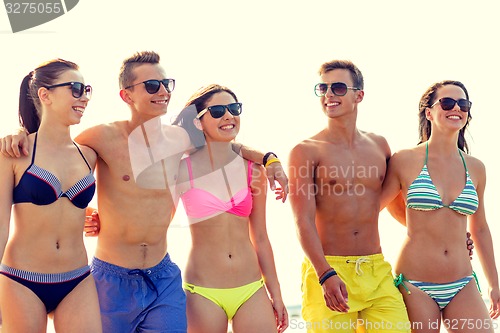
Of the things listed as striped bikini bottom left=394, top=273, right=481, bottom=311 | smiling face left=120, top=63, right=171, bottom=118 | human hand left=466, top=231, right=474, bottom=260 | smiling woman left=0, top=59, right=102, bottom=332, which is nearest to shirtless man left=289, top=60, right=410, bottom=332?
striped bikini bottom left=394, top=273, right=481, bottom=311

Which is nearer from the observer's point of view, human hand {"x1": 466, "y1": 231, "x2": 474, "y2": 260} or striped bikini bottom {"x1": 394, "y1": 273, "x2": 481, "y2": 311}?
striped bikini bottom {"x1": 394, "y1": 273, "x2": 481, "y2": 311}

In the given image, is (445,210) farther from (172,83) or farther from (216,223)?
(172,83)

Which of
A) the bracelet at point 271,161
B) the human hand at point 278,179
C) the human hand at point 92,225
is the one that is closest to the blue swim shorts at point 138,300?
the human hand at point 92,225

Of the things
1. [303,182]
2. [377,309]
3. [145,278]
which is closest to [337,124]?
[303,182]

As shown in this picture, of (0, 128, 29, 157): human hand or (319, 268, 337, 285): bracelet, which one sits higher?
(0, 128, 29, 157): human hand

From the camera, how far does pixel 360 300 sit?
21.8 ft

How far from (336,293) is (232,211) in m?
1.13

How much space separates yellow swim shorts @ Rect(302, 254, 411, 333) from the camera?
6.54 metres

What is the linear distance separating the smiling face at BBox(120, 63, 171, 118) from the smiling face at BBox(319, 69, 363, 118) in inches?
59.0

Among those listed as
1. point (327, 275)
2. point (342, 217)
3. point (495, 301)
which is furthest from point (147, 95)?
point (495, 301)

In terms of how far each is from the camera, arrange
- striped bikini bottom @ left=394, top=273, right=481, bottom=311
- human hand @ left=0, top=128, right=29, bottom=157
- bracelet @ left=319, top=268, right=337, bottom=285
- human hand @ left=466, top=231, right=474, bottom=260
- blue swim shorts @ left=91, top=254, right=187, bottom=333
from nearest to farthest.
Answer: human hand @ left=0, top=128, right=29, bottom=157 → blue swim shorts @ left=91, top=254, right=187, bottom=333 → bracelet @ left=319, top=268, right=337, bottom=285 → striped bikini bottom @ left=394, top=273, right=481, bottom=311 → human hand @ left=466, top=231, right=474, bottom=260

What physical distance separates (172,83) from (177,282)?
1.73 m

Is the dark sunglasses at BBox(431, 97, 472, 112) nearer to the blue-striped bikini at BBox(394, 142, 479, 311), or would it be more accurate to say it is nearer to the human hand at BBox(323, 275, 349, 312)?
the blue-striped bikini at BBox(394, 142, 479, 311)

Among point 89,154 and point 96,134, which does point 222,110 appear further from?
point 89,154
